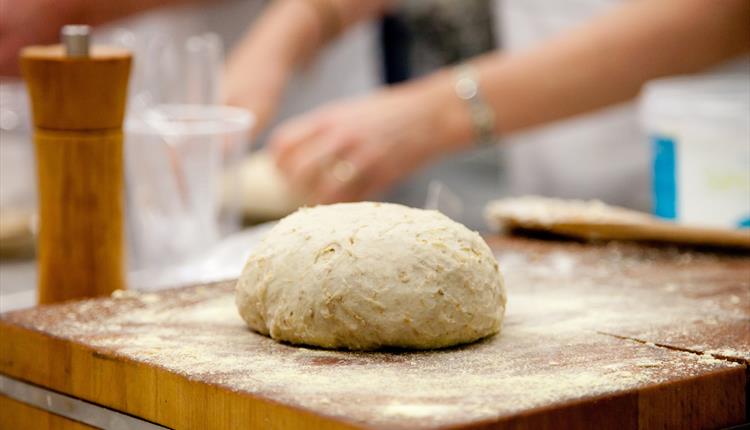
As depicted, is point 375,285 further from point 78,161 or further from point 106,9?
point 106,9

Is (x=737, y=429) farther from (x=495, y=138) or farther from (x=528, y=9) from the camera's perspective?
(x=528, y=9)

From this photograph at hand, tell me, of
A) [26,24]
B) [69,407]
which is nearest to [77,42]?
[69,407]

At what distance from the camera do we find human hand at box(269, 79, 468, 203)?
2.36 m

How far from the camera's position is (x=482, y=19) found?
337cm

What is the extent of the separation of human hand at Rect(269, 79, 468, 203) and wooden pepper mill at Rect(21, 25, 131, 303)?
3.36ft

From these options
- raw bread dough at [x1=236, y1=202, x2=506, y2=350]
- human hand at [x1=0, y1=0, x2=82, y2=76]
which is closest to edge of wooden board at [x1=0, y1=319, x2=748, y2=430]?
raw bread dough at [x1=236, y1=202, x2=506, y2=350]

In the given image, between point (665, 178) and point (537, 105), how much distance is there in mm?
775

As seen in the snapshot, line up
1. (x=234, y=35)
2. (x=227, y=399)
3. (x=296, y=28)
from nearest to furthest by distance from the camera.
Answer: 1. (x=227, y=399)
2. (x=296, y=28)
3. (x=234, y=35)

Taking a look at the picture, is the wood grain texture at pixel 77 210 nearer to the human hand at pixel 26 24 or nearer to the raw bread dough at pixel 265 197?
the human hand at pixel 26 24

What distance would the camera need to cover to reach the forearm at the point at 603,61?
228cm

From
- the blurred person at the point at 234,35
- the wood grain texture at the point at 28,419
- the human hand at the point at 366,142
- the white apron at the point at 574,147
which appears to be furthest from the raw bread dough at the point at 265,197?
the wood grain texture at the point at 28,419

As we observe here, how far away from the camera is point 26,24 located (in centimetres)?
201

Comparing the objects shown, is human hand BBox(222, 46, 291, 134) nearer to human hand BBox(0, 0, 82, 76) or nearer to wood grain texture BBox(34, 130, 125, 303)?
human hand BBox(0, 0, 82, 76)

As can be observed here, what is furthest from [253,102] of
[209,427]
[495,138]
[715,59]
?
[209,427]
